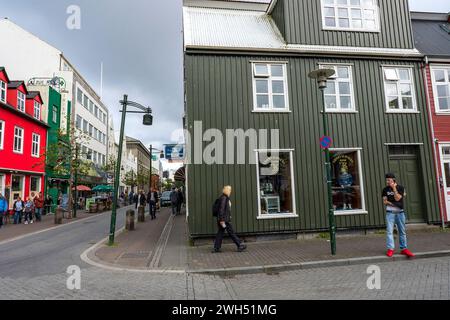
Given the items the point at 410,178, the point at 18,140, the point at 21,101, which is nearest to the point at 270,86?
the point at 410,178

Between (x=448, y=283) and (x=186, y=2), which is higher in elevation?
(x=186, y=2)

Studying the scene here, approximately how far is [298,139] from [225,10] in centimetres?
679

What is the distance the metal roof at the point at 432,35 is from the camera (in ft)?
41.3

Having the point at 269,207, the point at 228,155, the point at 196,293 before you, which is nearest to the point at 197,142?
the point at 228,155

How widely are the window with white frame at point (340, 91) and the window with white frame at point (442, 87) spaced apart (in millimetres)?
3536

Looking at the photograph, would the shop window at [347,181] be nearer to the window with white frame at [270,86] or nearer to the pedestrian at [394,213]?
the window with white frame at [270,86]

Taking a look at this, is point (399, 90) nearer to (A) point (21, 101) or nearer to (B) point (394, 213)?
(B) point (394, 213)

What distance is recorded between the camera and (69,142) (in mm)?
22984

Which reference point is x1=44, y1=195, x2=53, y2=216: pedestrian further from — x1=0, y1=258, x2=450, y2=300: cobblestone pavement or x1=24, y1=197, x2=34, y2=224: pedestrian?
x1=0, y1=258, x2=450, y2=300: cobblestone pavement

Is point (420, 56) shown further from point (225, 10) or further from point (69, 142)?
point (69, 142)

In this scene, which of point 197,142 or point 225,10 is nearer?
point 197,142

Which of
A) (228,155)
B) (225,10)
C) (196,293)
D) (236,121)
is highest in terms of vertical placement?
(225,10)

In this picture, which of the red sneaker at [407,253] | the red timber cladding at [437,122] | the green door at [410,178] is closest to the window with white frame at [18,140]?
the green door at [410,178]

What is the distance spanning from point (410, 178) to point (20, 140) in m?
24.7
